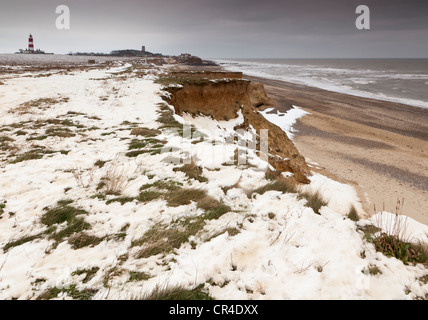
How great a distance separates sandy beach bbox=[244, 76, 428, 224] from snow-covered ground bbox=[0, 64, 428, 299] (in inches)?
126

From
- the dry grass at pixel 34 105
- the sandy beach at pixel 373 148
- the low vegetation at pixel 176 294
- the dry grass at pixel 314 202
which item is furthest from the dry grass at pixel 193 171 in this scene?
the dry grass at pixel 34 105

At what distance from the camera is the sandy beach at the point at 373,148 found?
12164 millimetres

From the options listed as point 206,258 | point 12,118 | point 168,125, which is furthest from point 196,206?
point 12,118

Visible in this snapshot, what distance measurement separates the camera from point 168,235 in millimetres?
3361

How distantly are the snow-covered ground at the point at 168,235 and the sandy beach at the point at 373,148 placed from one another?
10.5ft

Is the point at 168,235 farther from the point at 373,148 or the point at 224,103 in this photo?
the point at 373,148

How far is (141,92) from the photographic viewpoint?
14648 mm

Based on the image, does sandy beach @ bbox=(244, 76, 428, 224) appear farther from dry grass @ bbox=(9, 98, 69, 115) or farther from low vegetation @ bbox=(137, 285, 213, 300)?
dry grass @ bbox=(9, 98, 69, 115)

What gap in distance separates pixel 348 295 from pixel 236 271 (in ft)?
4.13

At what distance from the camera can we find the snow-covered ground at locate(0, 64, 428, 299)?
2.61 metres

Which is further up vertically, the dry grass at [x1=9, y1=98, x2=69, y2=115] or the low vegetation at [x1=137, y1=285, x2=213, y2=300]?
the dry grass at [x1=9, y1=98, x2=69, y2=115]

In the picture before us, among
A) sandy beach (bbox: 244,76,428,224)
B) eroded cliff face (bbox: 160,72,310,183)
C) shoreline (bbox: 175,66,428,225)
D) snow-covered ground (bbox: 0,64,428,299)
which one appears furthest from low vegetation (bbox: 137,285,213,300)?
eroded cliff face (bbox: 160,72,310,183)

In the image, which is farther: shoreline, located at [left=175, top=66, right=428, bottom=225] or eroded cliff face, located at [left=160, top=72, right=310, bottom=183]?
eroded cliff face, located at [left=160, top=72, right=310, bottom=183]
